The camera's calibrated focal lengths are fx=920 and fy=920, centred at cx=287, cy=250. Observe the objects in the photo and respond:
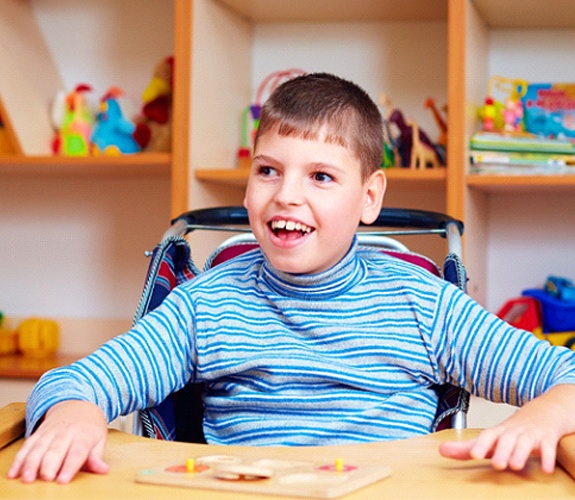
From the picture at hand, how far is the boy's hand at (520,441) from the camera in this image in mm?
774

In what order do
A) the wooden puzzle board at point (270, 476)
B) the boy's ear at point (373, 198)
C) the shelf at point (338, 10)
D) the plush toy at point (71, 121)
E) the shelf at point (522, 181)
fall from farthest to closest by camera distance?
the plush toy at point (71, 121) → the shelf at point (338, 10) → the shelf at point (522, 181) → the boy's ear at point (373, 198) → the wooden puzzle board at point (270, 476)

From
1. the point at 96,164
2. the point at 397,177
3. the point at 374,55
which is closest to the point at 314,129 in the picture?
the point at 397,177

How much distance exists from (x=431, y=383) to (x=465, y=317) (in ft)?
0.33

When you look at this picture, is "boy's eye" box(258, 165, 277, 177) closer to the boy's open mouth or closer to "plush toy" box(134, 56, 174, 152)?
the boy's open mouth

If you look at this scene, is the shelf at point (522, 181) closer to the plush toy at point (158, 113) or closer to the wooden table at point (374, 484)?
the plush toy at point (158, 113)

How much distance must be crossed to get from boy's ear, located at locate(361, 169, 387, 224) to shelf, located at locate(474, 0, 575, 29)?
0.99m

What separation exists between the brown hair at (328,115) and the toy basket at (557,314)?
3.40 feet

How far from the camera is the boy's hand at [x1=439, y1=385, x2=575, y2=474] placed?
30.5 inches

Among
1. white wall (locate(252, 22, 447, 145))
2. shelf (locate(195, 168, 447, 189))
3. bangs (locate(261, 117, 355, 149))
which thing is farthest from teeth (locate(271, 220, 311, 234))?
white wall (locate(252, 22, 447, 145))

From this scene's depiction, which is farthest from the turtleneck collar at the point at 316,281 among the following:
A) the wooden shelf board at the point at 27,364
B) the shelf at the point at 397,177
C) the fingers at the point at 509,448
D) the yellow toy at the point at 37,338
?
the yellow toy at the point at 37,338

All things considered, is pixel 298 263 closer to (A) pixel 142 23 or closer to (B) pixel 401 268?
(B) pixel 401 268

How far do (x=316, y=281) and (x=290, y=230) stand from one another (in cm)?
8

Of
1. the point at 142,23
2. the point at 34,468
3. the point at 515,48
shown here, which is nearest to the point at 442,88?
the point at 515,48

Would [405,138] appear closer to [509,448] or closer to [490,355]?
[490,355]
